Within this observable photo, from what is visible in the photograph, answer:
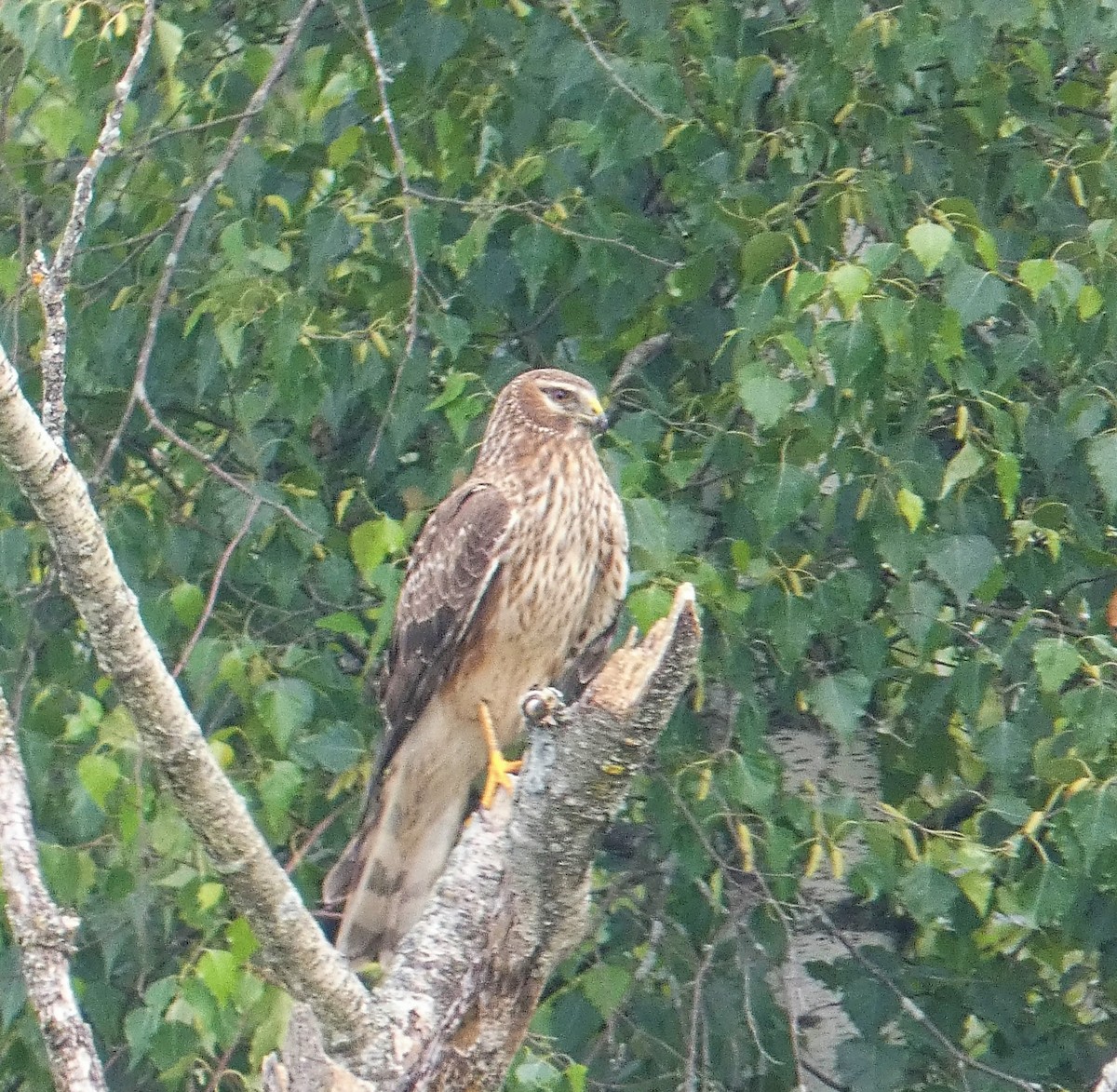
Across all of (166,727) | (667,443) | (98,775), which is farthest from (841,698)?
(166,727)

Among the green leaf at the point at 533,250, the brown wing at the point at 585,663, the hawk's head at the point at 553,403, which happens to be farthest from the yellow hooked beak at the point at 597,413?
the brown wing at the point at 585,663

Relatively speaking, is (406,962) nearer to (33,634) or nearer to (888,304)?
(888,304)

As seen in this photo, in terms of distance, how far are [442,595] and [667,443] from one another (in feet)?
1.92

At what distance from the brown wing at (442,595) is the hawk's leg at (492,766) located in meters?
0.13

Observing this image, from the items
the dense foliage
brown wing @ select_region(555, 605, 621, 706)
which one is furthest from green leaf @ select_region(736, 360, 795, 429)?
brown wing @ select_region(555, 605, 621, 706)

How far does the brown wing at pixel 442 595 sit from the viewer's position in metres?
4.10

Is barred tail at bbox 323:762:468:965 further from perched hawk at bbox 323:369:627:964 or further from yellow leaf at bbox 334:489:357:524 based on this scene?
yellow leaf at bbox 334:489:357:524

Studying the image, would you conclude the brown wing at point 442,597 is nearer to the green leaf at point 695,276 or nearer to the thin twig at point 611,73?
the green leaf at point 695,276

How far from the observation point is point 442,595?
413 centimetres

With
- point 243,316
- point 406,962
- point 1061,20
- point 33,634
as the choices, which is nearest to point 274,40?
point 243,316

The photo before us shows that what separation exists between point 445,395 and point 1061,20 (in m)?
1.44

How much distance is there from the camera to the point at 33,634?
4266 mm

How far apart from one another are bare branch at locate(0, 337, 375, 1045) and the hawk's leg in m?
1.04

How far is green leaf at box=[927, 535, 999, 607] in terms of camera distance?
12.0ft
